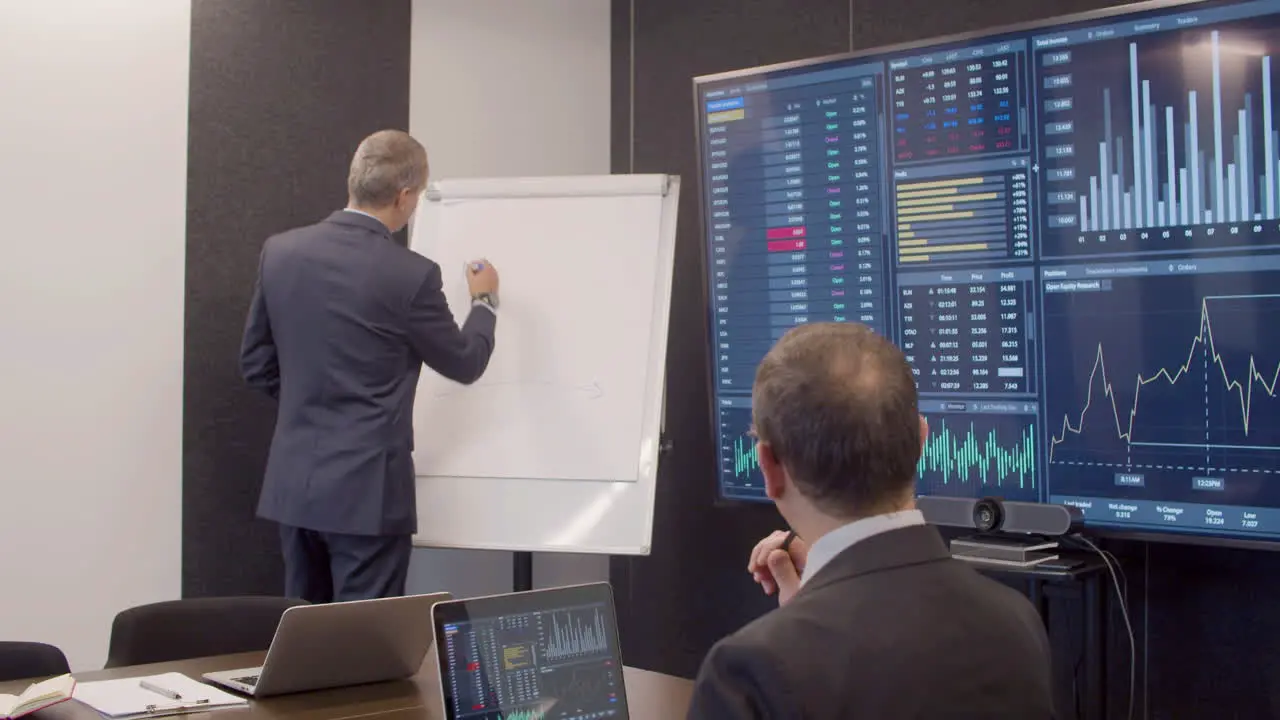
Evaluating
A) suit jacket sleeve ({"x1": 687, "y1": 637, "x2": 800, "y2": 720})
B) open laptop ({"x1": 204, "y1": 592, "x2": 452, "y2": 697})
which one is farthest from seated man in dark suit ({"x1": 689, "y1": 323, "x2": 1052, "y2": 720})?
open laptop ({"x1": 204, "y1": 592, "x2": 452, "y2": 697})

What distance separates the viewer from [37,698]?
5.72 feet

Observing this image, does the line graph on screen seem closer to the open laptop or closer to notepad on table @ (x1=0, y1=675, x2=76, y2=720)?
the open laptop

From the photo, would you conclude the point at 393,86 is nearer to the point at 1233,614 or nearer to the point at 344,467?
the point at 344,467

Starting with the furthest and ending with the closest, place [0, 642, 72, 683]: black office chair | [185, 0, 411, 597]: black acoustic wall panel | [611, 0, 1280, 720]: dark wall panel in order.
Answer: [185, 0, 411, 597]: black acoustic wall panel < [611, 0, 1280, 720]: dark wall panel < [0, 642, 72, 683]: black office chair

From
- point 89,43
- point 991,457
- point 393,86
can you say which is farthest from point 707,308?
point 89,43

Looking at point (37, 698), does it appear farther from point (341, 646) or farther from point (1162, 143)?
point (1162, 143)

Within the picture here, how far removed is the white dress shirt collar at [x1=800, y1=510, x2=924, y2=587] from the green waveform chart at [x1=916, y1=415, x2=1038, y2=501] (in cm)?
211

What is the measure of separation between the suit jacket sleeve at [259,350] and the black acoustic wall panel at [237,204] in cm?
42

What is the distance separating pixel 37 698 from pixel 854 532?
3.89ft

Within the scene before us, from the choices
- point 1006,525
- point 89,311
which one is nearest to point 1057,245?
point 1006,525

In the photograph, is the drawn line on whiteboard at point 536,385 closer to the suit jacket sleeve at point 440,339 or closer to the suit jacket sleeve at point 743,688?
the suit jacket sleeve at point 440,339

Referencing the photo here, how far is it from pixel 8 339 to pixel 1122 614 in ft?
10.6

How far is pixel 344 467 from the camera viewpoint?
11.1 feet

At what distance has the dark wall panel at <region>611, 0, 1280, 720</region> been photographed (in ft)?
11.1
